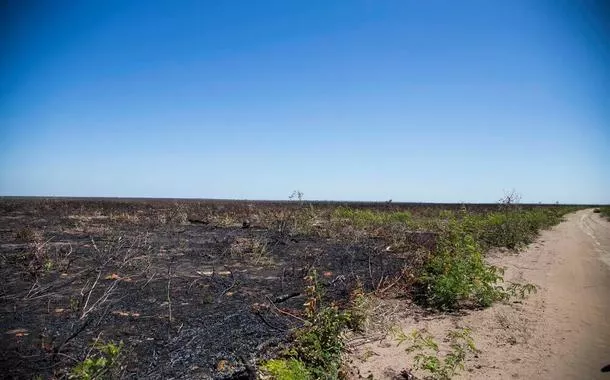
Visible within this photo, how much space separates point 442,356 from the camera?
3.96m

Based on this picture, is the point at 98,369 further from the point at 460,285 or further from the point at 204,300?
the point at 460,285

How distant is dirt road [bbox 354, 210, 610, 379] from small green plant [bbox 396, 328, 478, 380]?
12 centimetres

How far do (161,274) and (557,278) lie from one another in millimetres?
8061

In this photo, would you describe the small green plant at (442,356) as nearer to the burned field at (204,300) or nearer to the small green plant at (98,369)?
the burned field at (204,300)

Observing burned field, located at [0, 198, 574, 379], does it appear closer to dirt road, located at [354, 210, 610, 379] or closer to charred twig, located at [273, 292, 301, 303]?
charred twig, located at [273, 292, 301, 303]

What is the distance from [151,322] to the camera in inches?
180

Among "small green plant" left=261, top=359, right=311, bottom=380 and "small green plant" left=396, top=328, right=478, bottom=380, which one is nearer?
"small green plant" left=261, top=359, right=311, bottom=380

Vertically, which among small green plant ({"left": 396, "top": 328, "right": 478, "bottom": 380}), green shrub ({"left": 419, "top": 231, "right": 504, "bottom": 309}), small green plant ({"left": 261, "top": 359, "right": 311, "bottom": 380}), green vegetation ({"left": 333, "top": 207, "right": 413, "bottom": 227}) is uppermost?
green vegetation ({"left": 333, "top": 207, "right": 413, "bottom": 227})

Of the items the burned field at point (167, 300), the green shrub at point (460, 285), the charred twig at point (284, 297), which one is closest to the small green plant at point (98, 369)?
the burned field at point (167, 300)

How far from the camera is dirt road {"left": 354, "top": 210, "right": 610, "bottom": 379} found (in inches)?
145

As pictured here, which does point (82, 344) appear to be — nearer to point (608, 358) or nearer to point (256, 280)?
point (256, 280)

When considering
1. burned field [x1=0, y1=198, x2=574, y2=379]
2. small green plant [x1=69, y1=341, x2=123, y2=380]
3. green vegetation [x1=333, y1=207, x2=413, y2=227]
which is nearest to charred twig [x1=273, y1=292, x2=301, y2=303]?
burned field [x1=0, y1=198, x2=574, y2=379]

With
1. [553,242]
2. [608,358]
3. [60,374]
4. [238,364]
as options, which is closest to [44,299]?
[60,374]

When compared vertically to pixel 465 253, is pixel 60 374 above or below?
below
